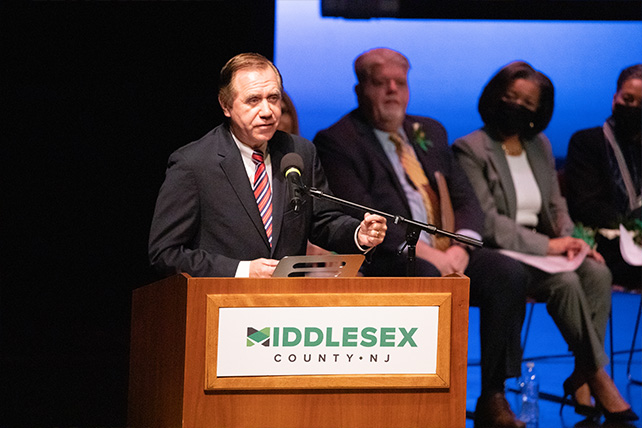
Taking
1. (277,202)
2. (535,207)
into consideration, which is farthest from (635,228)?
(277,202)

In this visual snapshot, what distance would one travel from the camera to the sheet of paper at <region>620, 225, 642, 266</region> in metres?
4.82

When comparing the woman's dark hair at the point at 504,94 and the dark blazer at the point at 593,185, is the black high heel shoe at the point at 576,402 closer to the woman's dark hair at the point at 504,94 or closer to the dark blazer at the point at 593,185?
the dark blazer at the point at 593,185

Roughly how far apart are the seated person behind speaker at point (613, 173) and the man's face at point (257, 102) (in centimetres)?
258

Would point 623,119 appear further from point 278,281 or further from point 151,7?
point 278,281

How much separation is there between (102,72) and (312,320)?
277 centimetres

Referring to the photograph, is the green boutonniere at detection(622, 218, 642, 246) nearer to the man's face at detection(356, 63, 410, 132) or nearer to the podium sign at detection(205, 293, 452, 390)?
the man's face at detection(356, 63, 410, 132)

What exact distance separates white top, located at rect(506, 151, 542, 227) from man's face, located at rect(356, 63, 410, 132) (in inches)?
28.0

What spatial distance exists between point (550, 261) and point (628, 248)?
560 millimetres

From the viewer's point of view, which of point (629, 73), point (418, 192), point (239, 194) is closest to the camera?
point (239, 194)

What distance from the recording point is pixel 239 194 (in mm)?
2777

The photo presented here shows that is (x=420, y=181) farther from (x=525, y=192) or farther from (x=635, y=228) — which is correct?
(x=635, y=228)

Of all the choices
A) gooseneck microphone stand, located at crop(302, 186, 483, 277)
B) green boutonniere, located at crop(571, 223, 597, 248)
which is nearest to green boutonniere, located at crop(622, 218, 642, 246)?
green boutonniere, located at crop(571, 223, 597, 248)

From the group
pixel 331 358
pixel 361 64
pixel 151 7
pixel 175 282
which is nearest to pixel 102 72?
pixel 151 7

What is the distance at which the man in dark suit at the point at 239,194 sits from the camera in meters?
2.75
